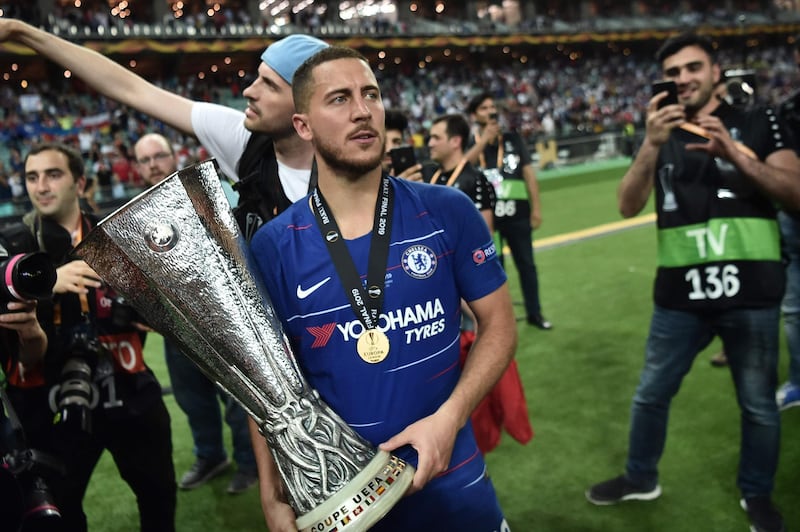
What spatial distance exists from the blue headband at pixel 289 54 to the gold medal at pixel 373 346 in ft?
3.27

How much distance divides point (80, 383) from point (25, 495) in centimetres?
45

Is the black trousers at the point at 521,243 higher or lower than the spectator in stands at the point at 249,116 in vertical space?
lower

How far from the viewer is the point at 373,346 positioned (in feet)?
5.26

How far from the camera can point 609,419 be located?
424 cm

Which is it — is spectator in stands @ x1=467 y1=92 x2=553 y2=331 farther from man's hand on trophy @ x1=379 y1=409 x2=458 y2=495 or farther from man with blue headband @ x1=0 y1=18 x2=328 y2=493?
man's hand on trophy @ x1=379 y1=409 x2=458 y2=495

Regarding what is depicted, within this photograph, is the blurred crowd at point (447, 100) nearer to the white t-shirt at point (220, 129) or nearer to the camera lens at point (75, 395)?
the white t-shirt at point (220, 129)

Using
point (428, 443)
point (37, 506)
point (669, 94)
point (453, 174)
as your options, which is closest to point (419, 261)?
point (428, 443)

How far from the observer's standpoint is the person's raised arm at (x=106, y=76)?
6.90ft

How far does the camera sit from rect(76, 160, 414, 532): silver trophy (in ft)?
4.34

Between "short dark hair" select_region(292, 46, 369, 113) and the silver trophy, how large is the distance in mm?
384

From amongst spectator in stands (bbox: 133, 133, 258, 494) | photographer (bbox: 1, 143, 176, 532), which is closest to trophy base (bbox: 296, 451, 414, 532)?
photographer (bbox: 1, 143, 176, 532)

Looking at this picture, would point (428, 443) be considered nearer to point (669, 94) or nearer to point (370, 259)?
point (370, 259)

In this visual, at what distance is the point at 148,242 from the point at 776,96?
114ft

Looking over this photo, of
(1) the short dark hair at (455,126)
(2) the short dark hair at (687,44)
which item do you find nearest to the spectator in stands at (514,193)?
(1) the short dark hair at (455,126)
